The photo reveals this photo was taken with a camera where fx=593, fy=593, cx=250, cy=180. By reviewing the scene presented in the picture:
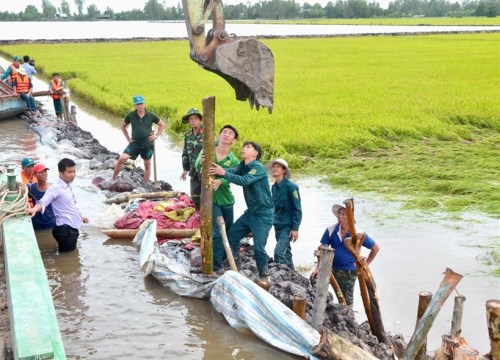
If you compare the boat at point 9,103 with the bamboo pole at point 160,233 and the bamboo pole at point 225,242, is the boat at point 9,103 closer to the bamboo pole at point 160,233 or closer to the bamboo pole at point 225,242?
the bamboo pole at point 160,233

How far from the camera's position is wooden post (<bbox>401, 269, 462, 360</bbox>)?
3771 mm

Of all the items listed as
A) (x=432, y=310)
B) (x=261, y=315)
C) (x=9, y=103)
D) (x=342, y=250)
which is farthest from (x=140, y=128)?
(x=9, y=103)

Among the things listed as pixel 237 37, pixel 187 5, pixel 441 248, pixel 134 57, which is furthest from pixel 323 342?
pixel 134 57

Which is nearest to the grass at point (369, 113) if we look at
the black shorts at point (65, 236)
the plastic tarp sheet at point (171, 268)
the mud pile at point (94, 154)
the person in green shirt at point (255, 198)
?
the mud pile at point (94, 154)

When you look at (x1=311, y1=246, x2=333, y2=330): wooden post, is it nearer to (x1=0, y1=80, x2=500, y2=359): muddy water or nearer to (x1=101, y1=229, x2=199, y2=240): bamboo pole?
(x1=0, y1=80, x2=500, y2=359): muddy water

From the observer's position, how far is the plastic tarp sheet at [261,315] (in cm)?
414

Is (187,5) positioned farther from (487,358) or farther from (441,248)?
(441,248)

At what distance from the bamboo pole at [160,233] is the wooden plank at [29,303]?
72.9 inches

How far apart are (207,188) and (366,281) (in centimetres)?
149

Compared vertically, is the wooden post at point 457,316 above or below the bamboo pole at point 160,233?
above

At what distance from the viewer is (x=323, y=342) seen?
383 cm

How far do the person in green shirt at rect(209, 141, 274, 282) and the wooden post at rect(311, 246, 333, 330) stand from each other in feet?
3.02

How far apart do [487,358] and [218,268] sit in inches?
98.2

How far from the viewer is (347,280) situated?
16.1 ft
